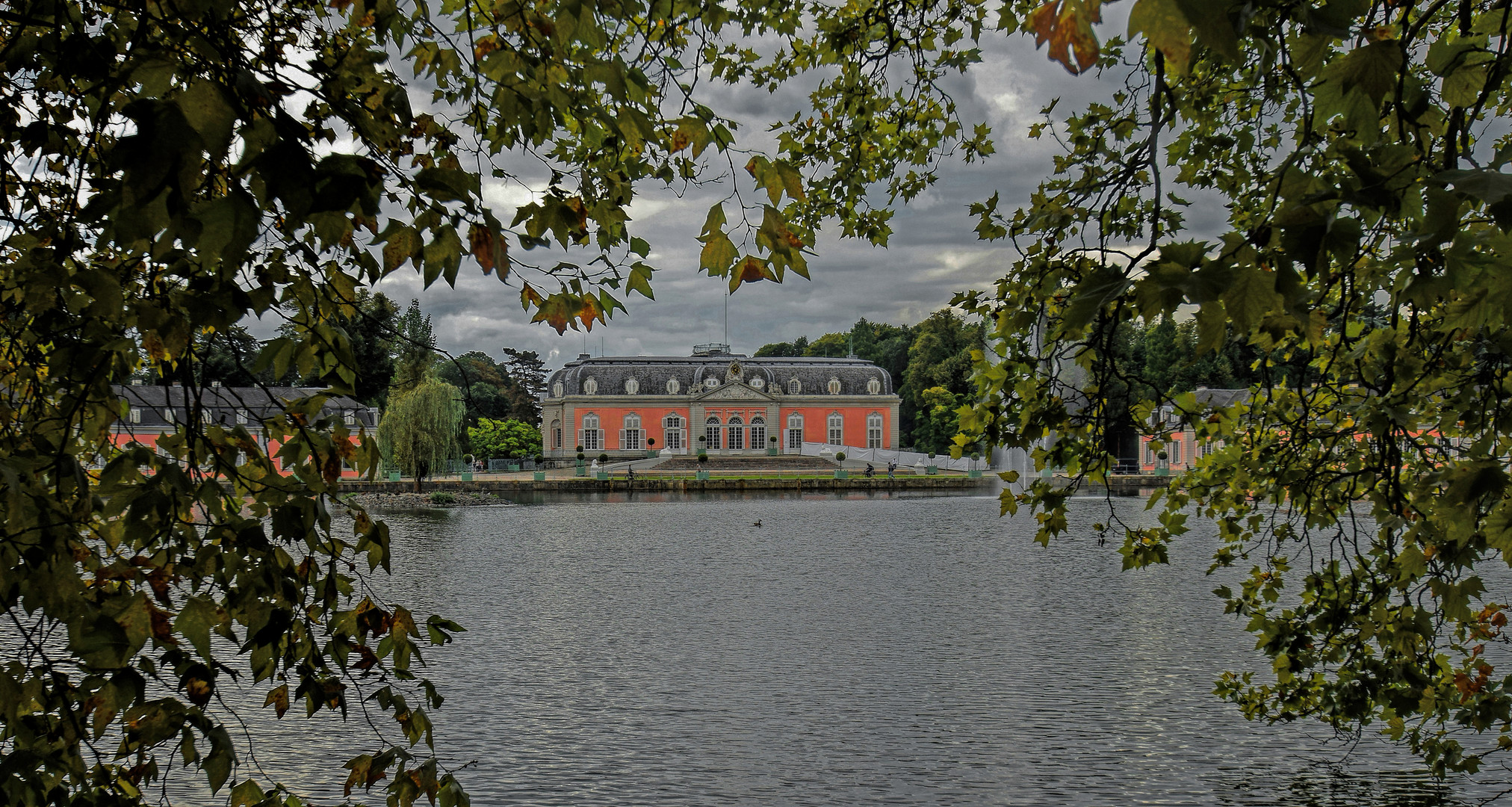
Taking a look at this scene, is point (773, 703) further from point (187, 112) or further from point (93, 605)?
point (187, 112)

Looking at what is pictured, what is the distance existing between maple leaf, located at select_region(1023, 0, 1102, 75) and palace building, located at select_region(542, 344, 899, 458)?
153ft

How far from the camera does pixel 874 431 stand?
163 ft

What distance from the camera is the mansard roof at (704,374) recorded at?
159 ft

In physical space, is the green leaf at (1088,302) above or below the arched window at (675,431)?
below

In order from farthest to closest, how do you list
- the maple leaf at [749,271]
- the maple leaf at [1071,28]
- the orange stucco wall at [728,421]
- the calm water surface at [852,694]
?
the orange stucco wall at [728,421], the calm water surface at [852,694], the maple leaf at [749,271], the maple leaf at [1071,28]

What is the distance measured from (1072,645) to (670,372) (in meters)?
40.9

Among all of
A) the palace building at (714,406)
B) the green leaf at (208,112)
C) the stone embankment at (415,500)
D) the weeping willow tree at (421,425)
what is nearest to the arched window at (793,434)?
the palace building at (714,406)

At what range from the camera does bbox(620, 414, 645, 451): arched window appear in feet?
158

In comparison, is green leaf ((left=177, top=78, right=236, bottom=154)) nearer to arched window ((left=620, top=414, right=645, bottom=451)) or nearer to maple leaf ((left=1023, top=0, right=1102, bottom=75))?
maple leaf ((left=1023, top=0, right=1102, bottom=75))

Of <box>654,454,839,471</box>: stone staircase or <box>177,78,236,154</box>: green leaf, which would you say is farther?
<box>654,454,839,471</box>: stone staircase

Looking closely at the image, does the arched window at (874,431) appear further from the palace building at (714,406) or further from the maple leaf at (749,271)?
the maple leaf at (749,271)

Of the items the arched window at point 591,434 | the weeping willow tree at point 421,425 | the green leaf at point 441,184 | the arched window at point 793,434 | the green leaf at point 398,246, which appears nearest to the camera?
the green leaf at point 441,184

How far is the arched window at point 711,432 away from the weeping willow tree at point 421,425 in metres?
21.8

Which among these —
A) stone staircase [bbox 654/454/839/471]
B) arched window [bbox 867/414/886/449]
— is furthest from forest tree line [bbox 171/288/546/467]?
arched window [bbox 867/414/886/449]
